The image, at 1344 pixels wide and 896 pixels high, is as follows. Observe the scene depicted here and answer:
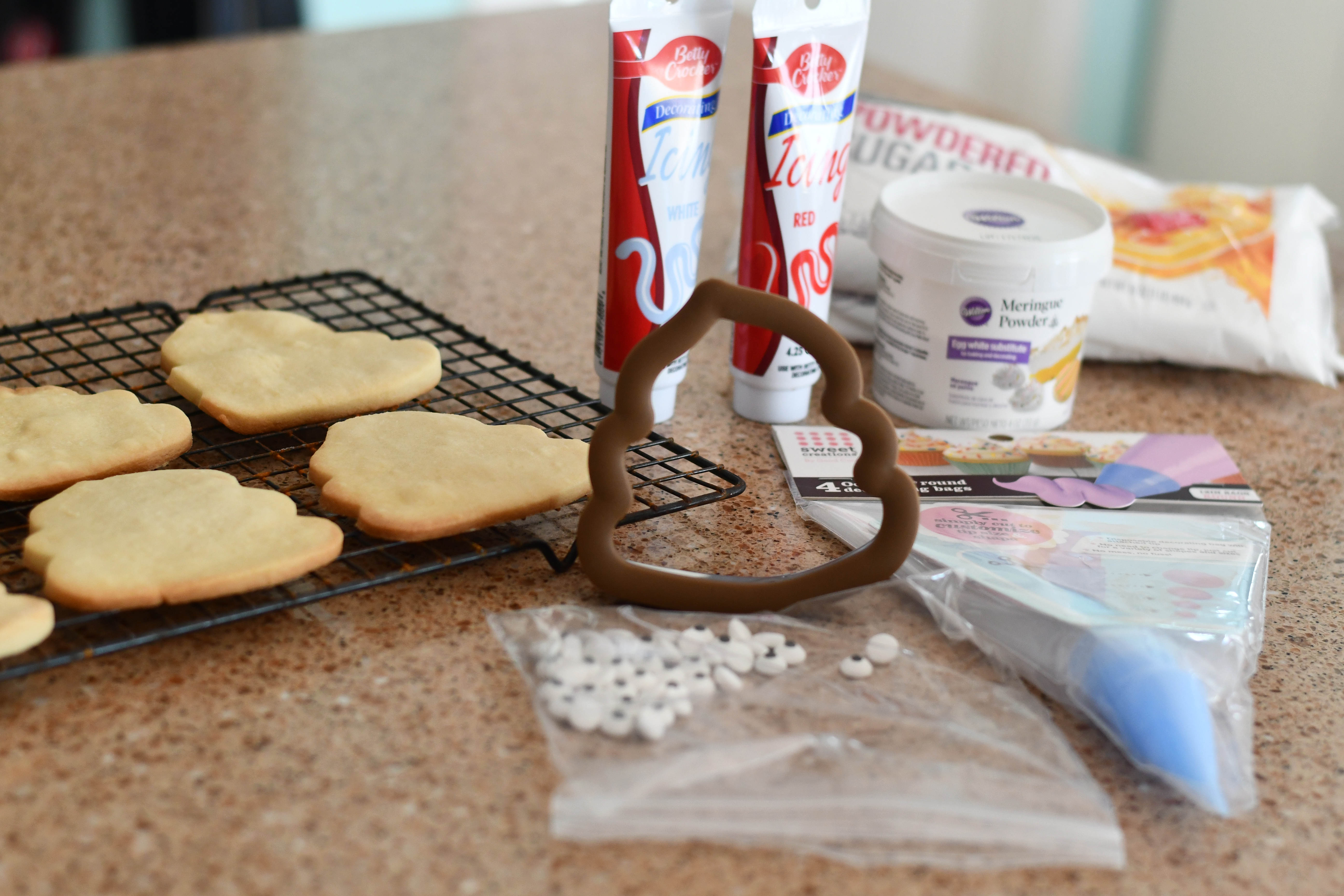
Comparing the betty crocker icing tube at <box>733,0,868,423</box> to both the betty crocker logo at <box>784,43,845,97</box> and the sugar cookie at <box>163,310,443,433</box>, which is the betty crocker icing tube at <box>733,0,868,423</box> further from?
the sugar cookie at <box>163,310,443,433</box>

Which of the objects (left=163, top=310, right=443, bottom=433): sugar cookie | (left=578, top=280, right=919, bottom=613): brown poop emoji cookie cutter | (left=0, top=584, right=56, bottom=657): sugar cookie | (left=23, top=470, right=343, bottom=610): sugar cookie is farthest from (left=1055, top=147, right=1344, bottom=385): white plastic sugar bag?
(left=0, top=584, right=56, bottom=657): sugar cookie

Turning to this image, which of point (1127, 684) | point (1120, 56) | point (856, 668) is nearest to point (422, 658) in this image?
point (856, 668)

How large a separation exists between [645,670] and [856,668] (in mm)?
105

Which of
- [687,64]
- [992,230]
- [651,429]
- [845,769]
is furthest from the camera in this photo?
[992,230]

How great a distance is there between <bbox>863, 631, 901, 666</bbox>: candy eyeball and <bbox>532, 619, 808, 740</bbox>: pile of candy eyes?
0.11 feet

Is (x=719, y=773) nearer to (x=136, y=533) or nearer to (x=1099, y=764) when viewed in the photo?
(x=1099, y=764)

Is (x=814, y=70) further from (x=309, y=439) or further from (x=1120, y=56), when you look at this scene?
(x=1120, y=56)

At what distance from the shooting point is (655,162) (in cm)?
76

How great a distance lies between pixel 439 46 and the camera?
1.81m

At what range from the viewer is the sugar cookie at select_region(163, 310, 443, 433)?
2.52 ft

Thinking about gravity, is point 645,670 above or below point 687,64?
below

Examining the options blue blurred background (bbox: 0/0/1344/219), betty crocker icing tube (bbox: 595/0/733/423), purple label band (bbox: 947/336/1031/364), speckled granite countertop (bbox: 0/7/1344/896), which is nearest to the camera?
speckled granite countertop (bbox: 0/7/1344/896)

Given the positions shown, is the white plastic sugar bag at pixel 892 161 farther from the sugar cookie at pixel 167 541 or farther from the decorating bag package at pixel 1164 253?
the sugar cookie at pixel 167 541

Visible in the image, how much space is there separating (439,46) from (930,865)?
1.61 m
